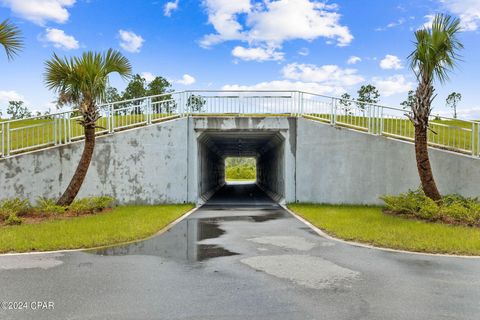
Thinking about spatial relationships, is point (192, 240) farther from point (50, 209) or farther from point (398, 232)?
point (50, 209)

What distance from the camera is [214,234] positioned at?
9.55 metres

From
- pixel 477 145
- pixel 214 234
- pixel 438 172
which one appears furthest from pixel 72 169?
pixel 477 145

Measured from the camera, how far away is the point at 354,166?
15539 millimetres

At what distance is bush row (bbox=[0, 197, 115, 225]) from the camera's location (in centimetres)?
1088

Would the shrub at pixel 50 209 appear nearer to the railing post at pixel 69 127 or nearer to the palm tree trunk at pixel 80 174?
the palm tree trunk at pixel 80 174

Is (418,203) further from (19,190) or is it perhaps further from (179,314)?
(19,190)

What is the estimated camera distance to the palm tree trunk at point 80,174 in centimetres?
1287

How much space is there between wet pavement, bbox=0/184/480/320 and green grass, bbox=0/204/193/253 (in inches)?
23.6

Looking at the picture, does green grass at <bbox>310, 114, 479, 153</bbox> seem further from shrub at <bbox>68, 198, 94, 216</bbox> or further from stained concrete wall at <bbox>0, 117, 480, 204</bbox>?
shrub at <bbox>68, 198, 94, 216</bbox>

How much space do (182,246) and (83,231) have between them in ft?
9.62

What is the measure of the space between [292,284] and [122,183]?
37.1 ft

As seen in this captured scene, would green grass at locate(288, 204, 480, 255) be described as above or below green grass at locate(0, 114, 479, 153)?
below

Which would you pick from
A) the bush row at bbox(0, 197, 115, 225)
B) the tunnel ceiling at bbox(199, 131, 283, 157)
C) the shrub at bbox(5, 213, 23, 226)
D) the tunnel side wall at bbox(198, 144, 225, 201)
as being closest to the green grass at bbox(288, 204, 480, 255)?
the tunnel ceiling at bbox(199, 131, 283, 157)

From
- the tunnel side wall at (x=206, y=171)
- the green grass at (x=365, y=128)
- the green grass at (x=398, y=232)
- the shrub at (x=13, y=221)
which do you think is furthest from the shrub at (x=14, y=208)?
the green grass at (x=398, y=232)
